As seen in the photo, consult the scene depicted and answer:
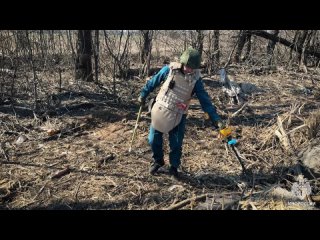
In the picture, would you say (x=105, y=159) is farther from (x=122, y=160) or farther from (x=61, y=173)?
(x=61, y=173)

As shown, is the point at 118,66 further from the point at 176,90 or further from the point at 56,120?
the point at 176,90

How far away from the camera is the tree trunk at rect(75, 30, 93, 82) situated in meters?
8.59

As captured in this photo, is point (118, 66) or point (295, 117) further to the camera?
point (118, 66)

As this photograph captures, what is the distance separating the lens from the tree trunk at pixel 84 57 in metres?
8.59

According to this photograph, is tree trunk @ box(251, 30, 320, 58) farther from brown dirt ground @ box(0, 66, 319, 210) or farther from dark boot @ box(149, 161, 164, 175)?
dark boot @ box(149, 161, 164, 175)

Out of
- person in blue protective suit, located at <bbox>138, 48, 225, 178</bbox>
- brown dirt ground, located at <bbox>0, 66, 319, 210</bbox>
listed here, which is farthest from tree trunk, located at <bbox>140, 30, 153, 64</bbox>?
person in blue protective suit, located at <bbox>138, 48, 225, 178</bbox>

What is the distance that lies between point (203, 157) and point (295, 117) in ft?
6.17

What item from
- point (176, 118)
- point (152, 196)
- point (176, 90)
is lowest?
point (152, 196)

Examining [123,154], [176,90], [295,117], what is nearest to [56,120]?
[123,154]

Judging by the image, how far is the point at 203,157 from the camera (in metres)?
5.73

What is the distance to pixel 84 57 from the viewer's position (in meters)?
8.73

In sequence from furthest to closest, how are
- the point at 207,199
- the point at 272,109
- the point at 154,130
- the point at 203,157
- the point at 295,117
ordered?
the point at 272,109, the point at 295,117, the point at 203,157, the point at 154,130, the point at 207,199

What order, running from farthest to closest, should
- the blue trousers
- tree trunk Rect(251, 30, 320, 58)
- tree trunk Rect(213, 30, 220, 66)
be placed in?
tree trunk Rect(251, 30, 320, 58) < tree trunk Rect(213, 30, 220, 66) < the blue trousers

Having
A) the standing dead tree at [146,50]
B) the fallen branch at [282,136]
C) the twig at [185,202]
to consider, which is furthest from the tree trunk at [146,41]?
the twig at [185,202]
